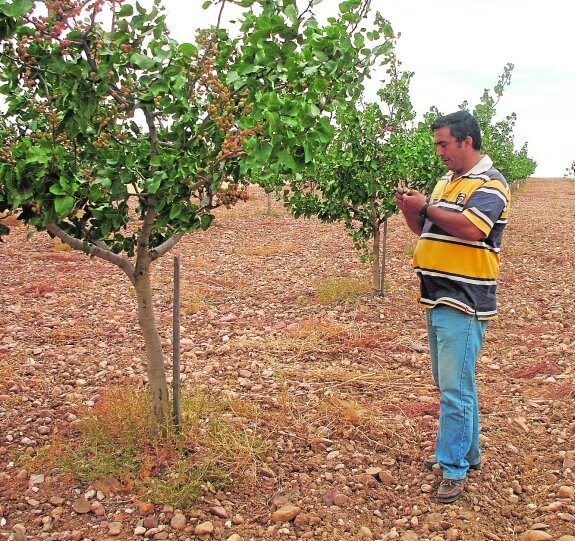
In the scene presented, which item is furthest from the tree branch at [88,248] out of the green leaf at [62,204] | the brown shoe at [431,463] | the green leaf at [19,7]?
the brown shoe at [431,463]

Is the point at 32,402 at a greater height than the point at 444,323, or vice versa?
the point at 444,323

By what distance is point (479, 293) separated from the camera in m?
3.47

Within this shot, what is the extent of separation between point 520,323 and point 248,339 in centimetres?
347

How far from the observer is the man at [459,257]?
11.0 ft

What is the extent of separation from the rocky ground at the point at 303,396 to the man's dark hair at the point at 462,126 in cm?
219

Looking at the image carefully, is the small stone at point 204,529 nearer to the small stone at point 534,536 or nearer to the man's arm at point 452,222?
the small stone at point 534,536

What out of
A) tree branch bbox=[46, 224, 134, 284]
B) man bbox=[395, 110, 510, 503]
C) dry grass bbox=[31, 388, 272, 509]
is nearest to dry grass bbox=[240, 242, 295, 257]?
dry grass bbox=[31, 388, 272, 509]

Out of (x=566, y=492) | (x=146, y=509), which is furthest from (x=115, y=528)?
(x=566, y=492)

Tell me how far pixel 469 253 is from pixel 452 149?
2.00ft

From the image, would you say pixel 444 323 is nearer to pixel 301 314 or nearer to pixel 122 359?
pixel 122 359

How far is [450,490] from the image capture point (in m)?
3.70

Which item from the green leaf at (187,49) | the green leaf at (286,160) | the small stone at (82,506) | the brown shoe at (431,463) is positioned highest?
the green leaf at (187,49)

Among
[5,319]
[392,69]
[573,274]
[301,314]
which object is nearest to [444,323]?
[301,314]

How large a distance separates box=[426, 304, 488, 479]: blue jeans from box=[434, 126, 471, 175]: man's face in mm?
832
